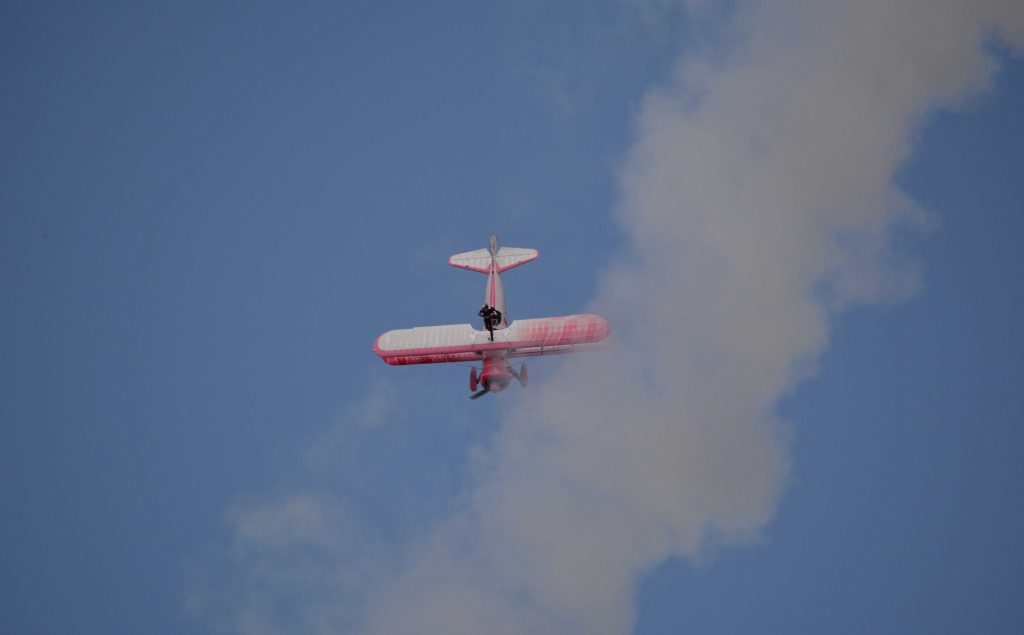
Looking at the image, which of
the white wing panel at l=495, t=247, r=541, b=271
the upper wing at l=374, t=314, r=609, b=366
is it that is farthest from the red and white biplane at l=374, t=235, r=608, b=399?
the white wing panel at l=495, t=247, r=541, b=271

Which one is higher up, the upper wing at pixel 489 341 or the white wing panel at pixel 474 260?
the white wing panel at pixel 474 260

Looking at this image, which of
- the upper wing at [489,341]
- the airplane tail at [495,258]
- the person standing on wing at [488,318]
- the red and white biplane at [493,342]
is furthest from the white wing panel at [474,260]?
the person standing on wing at [488,318]

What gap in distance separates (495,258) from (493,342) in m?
10.7

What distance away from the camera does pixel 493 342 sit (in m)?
56.0

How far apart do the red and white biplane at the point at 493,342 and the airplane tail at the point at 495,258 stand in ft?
17.5

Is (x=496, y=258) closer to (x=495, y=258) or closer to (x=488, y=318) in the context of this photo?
(x=495, y=258)

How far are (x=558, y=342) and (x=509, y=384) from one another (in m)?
4.12

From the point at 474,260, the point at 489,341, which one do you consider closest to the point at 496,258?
the point at 474,260

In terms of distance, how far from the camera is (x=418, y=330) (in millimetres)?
58688

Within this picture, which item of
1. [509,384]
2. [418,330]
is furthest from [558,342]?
[418,330]

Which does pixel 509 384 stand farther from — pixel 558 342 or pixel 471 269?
pixel 471 269

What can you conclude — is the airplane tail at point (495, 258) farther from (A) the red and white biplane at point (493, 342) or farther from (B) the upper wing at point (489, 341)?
(B) the upper wing at point (489, 341)

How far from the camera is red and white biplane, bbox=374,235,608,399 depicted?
55.8m

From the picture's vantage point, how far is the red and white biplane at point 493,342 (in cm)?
5578
